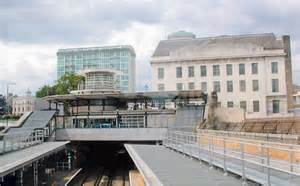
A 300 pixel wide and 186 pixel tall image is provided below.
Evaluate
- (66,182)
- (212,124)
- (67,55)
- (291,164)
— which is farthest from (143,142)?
(67,55)

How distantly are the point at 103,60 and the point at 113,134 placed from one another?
5150 inches

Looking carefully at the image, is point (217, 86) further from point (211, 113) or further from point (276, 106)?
point (211, 113)

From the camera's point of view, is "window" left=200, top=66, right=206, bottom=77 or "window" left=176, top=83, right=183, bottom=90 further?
"window" left=176, top=83, right=183, bottom=90

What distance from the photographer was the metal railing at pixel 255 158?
863cm

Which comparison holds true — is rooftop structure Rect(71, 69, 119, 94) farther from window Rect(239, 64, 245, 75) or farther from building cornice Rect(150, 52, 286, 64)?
window Rect(239, 64, 245, 75)

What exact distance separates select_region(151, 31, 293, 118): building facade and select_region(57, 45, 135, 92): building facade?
90.8 metres

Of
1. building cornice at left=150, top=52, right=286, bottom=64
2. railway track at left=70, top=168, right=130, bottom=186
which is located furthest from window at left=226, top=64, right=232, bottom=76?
railway track at left=70, top=168, right=130, bottom=186

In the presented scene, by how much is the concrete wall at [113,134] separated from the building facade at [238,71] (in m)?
27.0

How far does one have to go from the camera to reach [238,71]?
234 feet

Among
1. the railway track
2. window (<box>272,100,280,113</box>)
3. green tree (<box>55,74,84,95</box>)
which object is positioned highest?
green tree (<box>55,74,84,95</box>)

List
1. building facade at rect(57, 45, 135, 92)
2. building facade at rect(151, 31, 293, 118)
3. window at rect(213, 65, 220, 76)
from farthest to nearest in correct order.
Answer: building facade at rect(57, 45, 135, 92), window at rect(213, 65, 220, 76), building facade at rect(151, 31, 293, 118)

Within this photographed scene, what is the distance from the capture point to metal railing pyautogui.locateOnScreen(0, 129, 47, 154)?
26413mm

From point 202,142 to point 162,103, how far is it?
49.5 metres

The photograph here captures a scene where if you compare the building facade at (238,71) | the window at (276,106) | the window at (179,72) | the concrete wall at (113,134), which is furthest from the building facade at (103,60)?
the concrete wall at (113,134)
